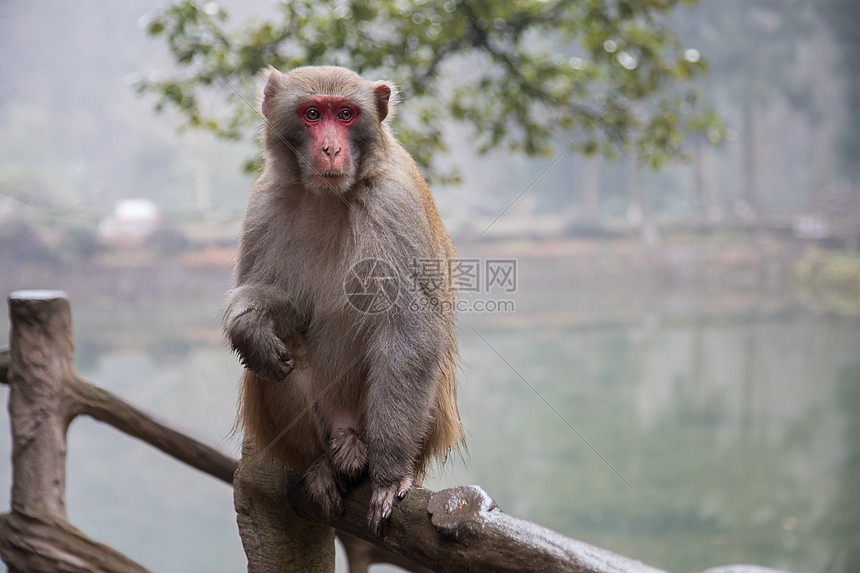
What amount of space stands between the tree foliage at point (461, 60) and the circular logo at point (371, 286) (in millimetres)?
2452

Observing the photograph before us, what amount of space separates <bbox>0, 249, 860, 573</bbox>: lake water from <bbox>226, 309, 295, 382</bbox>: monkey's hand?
4.14 metres

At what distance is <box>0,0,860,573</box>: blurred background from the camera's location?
33.2 feet

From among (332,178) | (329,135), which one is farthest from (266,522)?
(329,135)

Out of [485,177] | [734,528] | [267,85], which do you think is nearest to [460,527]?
[267,85]

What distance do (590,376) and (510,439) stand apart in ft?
10.8

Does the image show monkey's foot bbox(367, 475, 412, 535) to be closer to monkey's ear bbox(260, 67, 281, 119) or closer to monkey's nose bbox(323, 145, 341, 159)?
monkey's nose bbox(323, 145, 341, 159)

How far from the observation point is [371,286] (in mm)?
2188

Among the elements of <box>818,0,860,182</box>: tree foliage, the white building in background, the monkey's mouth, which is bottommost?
the monkey's mouth

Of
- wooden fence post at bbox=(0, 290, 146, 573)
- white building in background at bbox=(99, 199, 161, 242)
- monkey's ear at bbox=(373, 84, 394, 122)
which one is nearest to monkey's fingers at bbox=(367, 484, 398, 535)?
monkey's ear at bbox=(373, 84, 394, 122)

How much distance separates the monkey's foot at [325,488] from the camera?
2.14m

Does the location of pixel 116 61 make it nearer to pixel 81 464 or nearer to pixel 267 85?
pixel 81 464

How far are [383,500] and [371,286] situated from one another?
0.62 metres

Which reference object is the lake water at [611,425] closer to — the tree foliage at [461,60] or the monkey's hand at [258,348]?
the tree foliage at [461,60]

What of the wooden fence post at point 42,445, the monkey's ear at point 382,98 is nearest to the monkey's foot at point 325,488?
the monkey's ear at point 382,98
